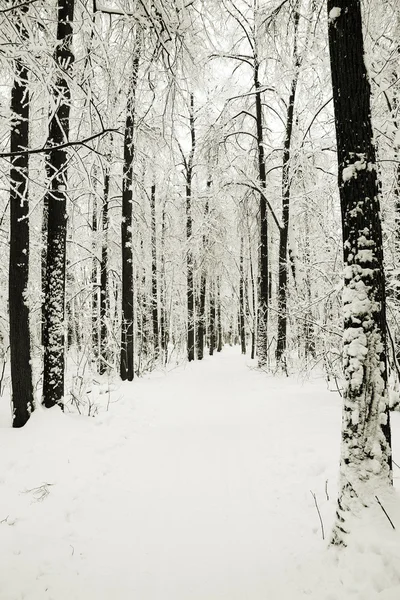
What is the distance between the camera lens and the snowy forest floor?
8.48 feet

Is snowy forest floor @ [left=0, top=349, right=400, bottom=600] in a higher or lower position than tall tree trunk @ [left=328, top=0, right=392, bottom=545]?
lower

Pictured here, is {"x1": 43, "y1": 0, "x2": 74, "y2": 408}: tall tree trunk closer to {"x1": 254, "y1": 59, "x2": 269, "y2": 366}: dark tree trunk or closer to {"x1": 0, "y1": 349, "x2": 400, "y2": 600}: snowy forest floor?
{"x1": 0, "y1": 349, "x2": 400, "y2": 600}: snowy forest floor

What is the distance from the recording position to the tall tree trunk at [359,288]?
2.71m

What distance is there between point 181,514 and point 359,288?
285 cm

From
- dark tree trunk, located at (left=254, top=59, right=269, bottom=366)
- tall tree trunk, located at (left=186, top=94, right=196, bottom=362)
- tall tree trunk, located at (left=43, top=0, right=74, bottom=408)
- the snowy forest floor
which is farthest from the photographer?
tall tree trunk, located at (left=186, top=94, right=196, bottom=362)

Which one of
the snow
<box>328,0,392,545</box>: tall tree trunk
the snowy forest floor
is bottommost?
the snowy forest floor

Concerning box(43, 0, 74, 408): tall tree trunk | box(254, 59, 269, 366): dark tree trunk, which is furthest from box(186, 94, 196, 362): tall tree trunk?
box(43, 0, 74, 408): tall tree trunk

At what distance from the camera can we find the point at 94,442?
5285 millimetres

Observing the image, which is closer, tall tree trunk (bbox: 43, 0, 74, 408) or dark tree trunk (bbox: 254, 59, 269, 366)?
tall tree trunk (bbox: 43, 0, 74, 408)

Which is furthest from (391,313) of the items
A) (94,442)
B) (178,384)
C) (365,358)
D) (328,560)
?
(178,384)

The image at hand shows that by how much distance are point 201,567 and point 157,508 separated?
1009mm

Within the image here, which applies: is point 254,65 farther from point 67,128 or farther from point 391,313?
point 391,313

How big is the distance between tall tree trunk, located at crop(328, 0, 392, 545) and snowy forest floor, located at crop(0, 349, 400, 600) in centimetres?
25

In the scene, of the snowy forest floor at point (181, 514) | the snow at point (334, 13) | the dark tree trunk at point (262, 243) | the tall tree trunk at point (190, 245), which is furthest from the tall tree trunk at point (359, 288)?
the tall tree trunk at point (190, 245)
